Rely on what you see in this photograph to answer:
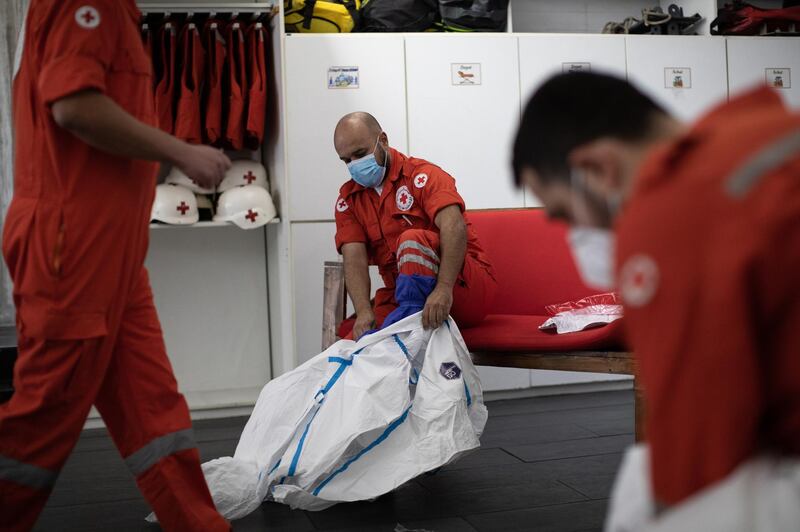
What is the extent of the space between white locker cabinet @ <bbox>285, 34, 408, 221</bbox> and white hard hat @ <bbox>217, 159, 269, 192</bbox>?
0.13 m

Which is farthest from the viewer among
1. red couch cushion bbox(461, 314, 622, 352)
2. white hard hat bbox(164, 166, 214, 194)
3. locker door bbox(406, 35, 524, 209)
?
locker door bbox(406, 35, 524, 209)

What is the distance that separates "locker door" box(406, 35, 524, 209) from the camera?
12.6ft

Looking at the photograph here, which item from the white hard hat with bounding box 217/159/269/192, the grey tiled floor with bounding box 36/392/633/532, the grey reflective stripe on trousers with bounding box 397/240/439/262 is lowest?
the grey tiled floor with bounding box 36/392/633/532

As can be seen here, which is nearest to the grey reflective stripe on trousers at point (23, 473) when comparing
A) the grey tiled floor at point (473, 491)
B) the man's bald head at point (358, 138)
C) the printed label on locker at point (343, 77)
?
the grey tiled floor at point (473, 491)

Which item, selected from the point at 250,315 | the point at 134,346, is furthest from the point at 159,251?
the point at 134,346

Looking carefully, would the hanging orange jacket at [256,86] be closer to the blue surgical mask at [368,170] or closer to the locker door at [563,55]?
the blue surgical mask at [368,170]

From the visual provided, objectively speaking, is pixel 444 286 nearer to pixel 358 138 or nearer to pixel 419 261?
pixel 419 261

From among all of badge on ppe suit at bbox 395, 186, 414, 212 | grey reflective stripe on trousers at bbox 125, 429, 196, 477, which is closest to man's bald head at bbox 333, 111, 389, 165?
badge on ppe suit at bbox 395, 186, 414, 212

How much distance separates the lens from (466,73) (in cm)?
388

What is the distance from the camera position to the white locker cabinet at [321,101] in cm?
370

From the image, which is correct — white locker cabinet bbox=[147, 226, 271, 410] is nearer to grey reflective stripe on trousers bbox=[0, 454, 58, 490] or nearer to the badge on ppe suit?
the badge on ppe suit

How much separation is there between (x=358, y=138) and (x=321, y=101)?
111 cm

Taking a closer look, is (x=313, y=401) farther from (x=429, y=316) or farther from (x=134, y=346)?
(x=134, y=346)

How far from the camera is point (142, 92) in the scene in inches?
62.3
